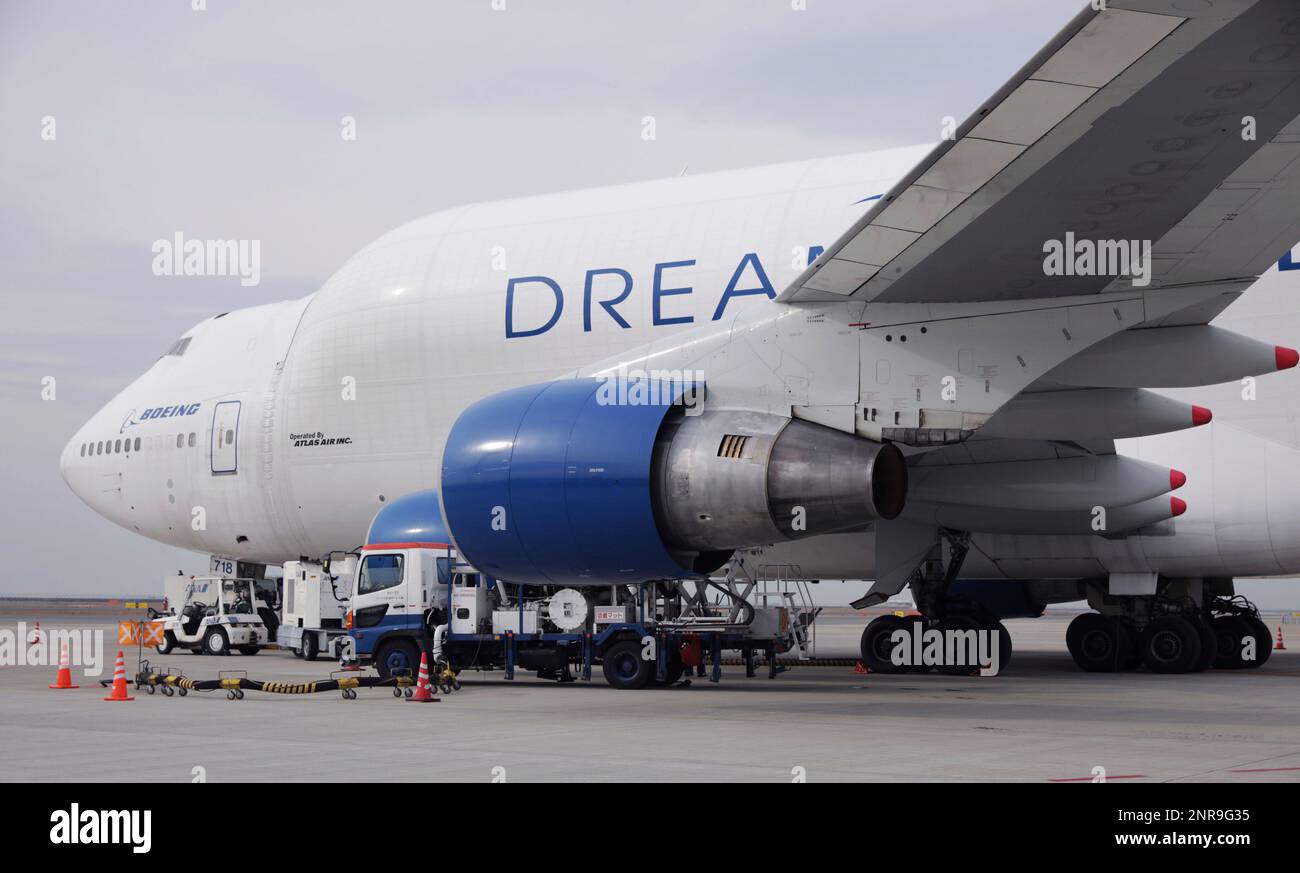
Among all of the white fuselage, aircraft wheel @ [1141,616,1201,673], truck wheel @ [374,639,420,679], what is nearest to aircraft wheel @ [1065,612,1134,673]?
aircraft wheel @ [1141,616,1201,673]

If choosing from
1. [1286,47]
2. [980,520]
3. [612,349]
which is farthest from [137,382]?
[1286,47]

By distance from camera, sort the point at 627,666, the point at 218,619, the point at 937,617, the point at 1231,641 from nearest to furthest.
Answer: the point at 627,666, the point at 937,617, the point at 1231,641, the point at 218,619

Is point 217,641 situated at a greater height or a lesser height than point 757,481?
lesser

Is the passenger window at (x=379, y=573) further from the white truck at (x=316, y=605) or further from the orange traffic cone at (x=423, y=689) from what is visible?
the white truck at (x=316, y=605)

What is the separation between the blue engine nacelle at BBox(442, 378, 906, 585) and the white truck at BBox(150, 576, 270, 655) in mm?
16079

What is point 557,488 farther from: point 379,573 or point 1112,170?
point 379,573

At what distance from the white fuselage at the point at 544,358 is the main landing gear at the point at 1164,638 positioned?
3.64 feet

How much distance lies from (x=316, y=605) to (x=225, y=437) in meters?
3.23

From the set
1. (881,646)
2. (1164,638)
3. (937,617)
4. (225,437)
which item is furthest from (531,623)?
(1164,638)

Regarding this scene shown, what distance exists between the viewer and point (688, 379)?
39.5 ft

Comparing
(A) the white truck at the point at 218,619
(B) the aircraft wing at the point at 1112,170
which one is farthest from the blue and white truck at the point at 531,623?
(A) the white truck at the point at 218,619

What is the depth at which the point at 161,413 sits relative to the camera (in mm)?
24375
